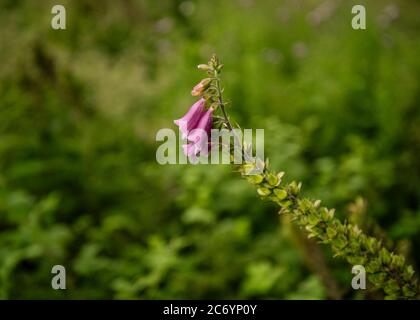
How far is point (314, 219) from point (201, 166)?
85.8 inches

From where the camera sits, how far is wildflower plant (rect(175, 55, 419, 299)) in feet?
4.59

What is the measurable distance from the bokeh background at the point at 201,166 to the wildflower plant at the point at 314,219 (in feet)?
1.79

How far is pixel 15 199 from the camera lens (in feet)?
9.54

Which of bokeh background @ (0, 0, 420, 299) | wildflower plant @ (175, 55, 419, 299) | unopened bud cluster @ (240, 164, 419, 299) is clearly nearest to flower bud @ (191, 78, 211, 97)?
wildflower plant @ (175, 55, 419, 299)

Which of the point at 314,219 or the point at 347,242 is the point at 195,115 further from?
the point at 347,242

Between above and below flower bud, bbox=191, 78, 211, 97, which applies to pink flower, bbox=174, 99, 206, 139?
below

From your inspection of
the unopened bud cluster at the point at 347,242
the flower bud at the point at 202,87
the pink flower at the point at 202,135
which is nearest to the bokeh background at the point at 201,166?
the unopened bud cluster at the point at 347,242

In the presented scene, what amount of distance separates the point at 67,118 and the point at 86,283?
2.15 meters

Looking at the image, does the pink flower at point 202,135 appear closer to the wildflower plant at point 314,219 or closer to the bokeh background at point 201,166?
the wildflower plant at point 314,219

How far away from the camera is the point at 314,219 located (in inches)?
55.8

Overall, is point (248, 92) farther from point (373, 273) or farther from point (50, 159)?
point (373, 273)

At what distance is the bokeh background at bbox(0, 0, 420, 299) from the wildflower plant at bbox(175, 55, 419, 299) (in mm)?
546

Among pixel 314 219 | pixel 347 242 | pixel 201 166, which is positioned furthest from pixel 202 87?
pixel 201 166

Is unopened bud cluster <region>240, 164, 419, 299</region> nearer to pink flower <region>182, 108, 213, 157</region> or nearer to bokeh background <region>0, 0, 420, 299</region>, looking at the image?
pink flower <region>182, 108, 213, 157</region>
